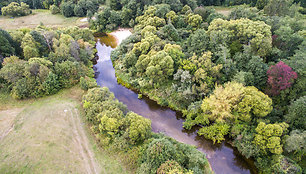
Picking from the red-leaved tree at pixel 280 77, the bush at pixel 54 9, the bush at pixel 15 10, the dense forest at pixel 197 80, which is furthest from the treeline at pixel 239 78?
the bush at pixel 15 10

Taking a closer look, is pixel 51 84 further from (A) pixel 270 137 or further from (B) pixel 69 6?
(B) pixel 69 6

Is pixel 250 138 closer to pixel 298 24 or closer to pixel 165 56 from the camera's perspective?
pixel 165 56

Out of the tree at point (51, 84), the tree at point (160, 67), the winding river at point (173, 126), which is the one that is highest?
the tree at point (160, 67)

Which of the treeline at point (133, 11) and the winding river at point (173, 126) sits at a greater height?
the treeline at point (133, 11)

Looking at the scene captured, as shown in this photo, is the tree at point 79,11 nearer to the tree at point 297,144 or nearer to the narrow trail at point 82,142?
the narrow trail at point 82,142

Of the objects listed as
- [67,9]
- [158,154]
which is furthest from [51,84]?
[67,9]

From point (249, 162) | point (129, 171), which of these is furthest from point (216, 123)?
point (129, 171)
